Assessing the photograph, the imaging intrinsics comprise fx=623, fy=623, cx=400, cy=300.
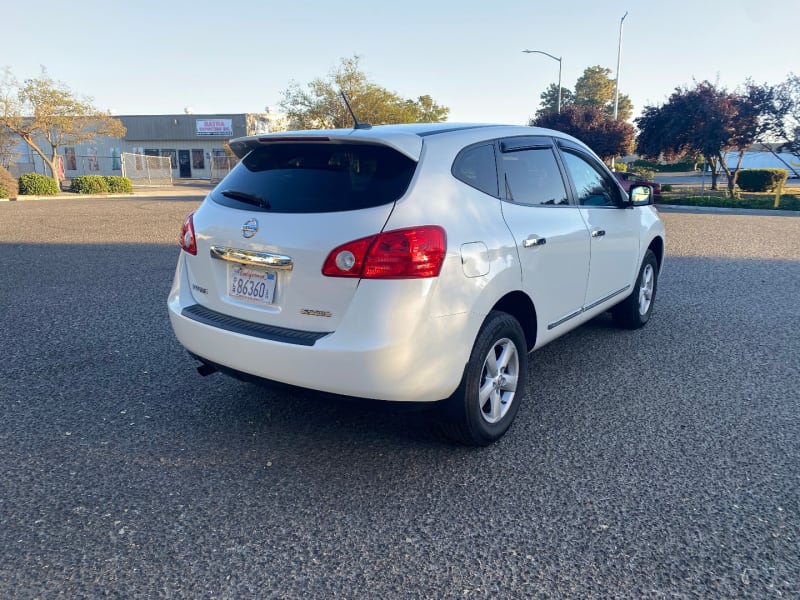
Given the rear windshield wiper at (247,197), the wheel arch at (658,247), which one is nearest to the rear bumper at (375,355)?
the rear windshield wiper at (247,197)

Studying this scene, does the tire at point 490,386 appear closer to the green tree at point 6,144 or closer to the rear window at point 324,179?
the rear window at point 324,179

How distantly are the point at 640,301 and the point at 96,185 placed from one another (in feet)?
104

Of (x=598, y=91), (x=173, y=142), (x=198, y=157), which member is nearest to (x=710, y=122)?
(x=198, y=157)

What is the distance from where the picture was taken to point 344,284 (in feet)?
9.23

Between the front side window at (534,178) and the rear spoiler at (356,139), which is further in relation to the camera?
the front side window at (534,178)

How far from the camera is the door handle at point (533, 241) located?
3.50 metres

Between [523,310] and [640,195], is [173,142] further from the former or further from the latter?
[523,310]

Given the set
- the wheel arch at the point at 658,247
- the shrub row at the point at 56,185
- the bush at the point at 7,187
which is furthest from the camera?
the shrub row at the point at 56,185

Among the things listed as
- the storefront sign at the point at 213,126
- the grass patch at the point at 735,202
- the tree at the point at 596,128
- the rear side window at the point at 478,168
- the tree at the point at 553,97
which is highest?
the tree at the point at 553,97

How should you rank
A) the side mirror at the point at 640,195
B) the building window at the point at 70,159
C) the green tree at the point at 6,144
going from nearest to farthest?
1. the side mirror at the point at 640,195
2. the green tree at the point at 6,144
3. the building window at the point at 70,159

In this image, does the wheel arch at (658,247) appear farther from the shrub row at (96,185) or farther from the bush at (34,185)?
the shrub row at (96,185)

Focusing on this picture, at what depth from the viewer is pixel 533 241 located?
357 cm

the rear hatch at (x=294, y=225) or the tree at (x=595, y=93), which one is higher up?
the tree at (x=595, y=93)

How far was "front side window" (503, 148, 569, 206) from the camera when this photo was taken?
3670 millimetres
